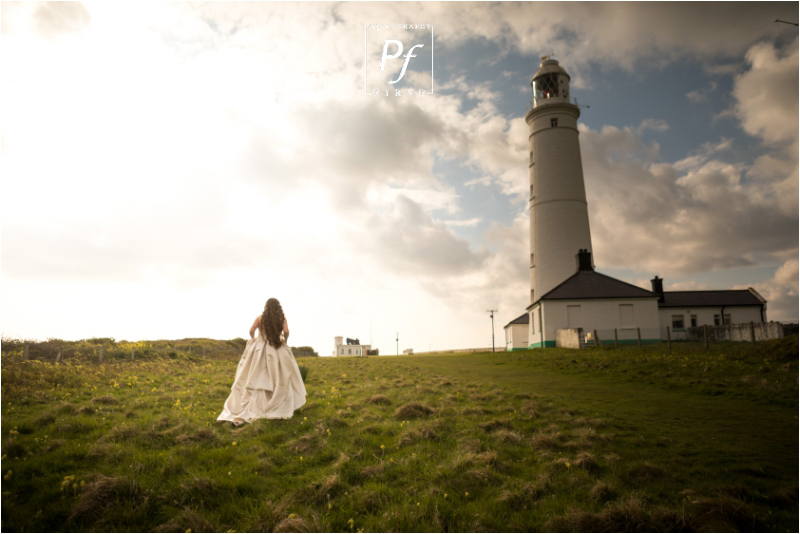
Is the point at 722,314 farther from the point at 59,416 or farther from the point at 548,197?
the point at 59,416

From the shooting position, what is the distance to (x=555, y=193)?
1871 inches

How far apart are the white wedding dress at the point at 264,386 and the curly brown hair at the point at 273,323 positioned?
170 millimetres

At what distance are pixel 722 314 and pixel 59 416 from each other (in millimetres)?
60688

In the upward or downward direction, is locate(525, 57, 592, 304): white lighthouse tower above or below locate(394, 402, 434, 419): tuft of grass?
above

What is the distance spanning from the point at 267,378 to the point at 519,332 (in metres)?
49.0

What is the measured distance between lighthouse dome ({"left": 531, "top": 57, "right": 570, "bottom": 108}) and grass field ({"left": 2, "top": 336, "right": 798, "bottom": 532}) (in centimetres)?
4428


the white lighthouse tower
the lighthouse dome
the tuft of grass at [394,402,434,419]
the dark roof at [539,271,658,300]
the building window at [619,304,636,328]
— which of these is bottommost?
the tuft of grass at [394,402,434,419]

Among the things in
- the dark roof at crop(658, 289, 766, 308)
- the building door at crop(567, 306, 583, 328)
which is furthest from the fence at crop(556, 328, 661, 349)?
the dark roof at crop(658, 289, 766, 308)

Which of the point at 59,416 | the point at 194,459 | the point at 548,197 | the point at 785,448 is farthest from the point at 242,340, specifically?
the point at 785,448

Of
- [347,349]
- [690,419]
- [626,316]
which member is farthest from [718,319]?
[347,349]

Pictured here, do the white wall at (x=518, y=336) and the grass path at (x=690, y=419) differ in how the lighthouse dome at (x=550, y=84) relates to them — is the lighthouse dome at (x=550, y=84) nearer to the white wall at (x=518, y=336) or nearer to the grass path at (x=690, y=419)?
the white wall at (x=518, y=336)

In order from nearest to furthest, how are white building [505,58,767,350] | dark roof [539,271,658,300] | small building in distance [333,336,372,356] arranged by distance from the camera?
white building [505,58,767,350], dark roof [539,271,658,300], small building in distance [333,336,372,356]

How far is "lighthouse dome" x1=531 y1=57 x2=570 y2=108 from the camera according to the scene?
51312 mm

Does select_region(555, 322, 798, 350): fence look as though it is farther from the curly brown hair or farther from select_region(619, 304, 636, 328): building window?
the curly brown hair
